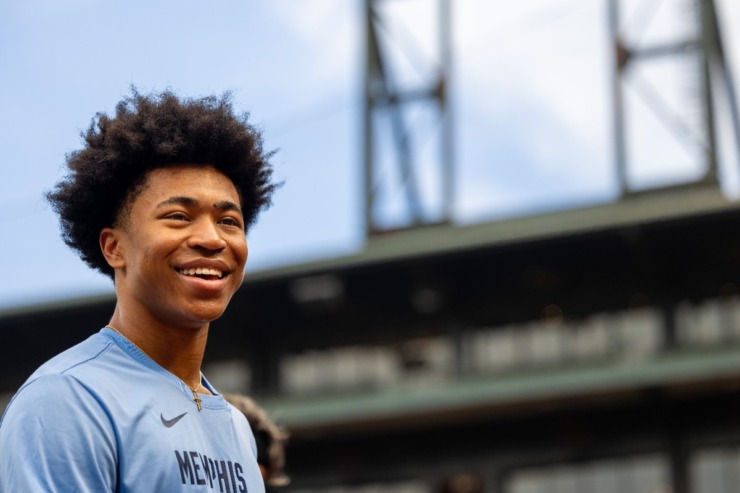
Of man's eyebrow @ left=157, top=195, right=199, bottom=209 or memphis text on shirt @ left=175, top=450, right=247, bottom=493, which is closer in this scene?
memphis text on shirt @ left=175, top=450, right=247, bottom=493

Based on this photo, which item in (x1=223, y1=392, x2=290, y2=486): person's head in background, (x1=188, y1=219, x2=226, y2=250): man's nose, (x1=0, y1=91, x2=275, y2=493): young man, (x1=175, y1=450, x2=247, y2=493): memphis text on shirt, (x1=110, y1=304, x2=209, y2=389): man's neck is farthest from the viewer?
(x1=223, y1=392, x2=290, y2=486): person's head in background

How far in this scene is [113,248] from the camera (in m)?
3.88

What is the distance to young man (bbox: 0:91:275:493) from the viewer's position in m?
3.52

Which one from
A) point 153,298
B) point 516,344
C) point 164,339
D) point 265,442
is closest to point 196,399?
point 164,339

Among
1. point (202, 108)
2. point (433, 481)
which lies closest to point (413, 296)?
point (433, 481)

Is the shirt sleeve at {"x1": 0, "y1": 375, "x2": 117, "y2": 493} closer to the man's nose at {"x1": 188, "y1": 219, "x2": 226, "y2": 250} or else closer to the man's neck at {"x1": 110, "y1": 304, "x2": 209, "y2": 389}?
the man's neck at {"x1": 110, "y1": 304, "x2": 209, "y2": 389}

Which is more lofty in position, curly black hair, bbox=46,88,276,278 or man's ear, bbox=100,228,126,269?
curly black hair, bbox=46,88,276,278

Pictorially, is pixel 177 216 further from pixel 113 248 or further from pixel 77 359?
pixel 77 359

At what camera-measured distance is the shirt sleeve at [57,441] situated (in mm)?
3385

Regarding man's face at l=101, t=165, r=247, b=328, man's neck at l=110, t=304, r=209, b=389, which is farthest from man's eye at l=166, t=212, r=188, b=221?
man's neck at l=110, t=304, r=209, b=389

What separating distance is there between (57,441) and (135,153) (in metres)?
0.79

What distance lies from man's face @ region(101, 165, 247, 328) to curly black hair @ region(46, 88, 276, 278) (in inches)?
1.8

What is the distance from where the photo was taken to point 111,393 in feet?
11.8

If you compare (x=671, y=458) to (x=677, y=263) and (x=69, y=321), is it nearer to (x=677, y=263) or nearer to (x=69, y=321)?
(x=677, y=263)
